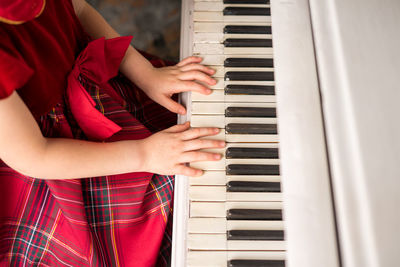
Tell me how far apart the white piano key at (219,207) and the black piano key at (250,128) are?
0.51 ft

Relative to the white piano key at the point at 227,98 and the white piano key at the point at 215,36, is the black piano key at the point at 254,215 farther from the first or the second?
the white piano key at the point at 215,36

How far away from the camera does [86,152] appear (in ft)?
2.60

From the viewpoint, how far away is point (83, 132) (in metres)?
0.90

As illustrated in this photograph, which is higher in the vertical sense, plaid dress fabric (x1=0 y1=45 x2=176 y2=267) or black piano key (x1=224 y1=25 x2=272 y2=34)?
black piano key (x1=224 y1=25 x2=272 y2=34)

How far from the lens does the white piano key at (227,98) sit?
758mm

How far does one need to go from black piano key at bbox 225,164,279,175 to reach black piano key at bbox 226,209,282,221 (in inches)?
3.1

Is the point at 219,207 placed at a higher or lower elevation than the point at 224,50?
lower

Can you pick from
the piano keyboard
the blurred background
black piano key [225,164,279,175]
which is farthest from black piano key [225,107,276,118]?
the blurred background

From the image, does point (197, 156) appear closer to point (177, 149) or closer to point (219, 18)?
point (177, 149)

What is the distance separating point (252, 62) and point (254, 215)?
362mm

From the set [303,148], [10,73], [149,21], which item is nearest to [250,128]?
[303,148]

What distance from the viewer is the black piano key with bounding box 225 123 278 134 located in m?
0.72

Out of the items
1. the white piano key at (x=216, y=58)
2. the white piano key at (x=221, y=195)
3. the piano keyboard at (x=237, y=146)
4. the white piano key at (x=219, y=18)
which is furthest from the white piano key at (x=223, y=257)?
the white piano key at (x=219, y=18)

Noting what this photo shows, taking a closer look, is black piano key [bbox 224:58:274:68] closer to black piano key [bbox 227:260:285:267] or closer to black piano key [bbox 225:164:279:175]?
black piano key [bbox 225:164:279:175]
